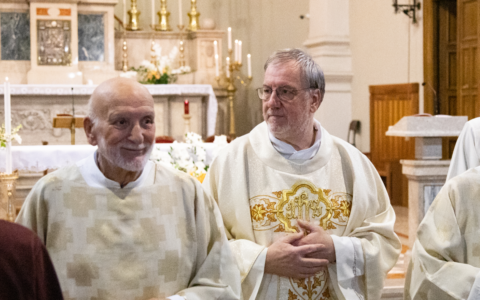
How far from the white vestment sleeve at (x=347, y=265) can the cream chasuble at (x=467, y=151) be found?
117 cm

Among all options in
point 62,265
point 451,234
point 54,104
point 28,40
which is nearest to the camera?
point 62,265

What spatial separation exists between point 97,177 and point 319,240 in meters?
0.94

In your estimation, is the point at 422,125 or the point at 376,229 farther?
the point at 422,125

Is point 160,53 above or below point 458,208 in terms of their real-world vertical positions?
above

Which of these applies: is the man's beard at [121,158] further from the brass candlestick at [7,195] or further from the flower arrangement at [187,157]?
the brass candlestick at [7,195]

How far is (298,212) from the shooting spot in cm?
271

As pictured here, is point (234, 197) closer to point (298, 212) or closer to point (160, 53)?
point (298, 212)

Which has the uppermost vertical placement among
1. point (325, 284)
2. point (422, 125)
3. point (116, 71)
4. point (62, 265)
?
point (116, 71)

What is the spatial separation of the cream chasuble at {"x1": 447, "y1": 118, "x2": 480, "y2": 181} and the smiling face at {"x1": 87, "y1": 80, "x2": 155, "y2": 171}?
2.10 m

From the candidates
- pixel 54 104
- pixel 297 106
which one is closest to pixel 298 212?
pixel 297 106

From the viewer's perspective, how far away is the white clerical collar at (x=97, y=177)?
6.89 ft

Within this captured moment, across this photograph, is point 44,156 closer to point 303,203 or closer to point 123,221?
point 303,203

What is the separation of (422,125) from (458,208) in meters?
2.44

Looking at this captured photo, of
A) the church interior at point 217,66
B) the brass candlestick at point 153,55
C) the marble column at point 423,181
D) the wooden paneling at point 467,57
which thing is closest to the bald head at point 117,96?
the marble column at point 423,181
